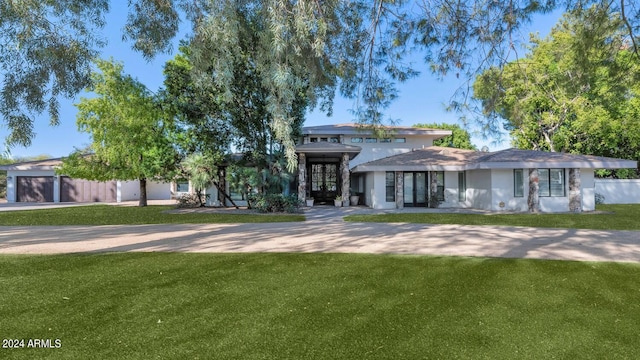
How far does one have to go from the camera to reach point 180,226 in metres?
11.1

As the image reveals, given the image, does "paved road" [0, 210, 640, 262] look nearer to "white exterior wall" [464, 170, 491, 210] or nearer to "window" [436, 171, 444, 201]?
"white exterior wall" [464, 170, 491, 210]

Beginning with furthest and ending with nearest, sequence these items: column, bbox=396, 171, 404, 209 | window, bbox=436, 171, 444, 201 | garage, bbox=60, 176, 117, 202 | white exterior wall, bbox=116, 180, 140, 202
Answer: garage, bbox=60, 176, 117, 202 → white exterior wall, bbox=116, 180, 140, 202 → window, bbox=436, 171, 444, 201 → column, bbox=396, 171, 404, 209

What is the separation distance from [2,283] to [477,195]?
19.5 metres

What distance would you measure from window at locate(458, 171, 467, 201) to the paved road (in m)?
9.24

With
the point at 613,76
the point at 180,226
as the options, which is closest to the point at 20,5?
the point at 180,226

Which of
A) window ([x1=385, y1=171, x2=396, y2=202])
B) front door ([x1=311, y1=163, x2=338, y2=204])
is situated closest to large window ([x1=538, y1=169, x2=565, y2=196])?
window ([x1=385, y1=171, x2=396, y2=202])

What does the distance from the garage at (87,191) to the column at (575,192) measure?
32275mm

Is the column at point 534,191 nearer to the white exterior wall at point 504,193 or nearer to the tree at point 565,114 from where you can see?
the white exterior wall at point 504,193

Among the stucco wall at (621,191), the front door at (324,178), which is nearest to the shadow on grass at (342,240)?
the front door at (324,178)

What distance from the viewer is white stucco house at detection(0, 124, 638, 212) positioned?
16859mm

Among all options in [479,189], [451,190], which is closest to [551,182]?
[479,189]

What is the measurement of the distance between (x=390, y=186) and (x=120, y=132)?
15746mm

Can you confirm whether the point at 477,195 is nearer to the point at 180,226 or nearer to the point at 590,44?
the point at 590,44

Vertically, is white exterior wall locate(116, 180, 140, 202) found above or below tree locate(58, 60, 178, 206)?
below
